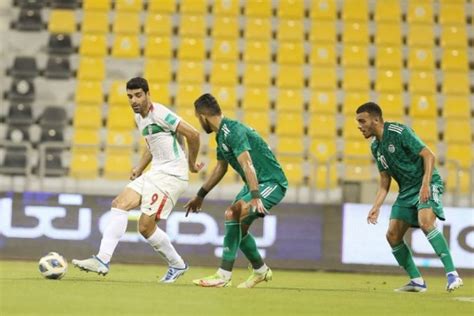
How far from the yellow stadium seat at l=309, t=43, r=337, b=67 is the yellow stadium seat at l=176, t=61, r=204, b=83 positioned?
2203 mm

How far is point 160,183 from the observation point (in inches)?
437

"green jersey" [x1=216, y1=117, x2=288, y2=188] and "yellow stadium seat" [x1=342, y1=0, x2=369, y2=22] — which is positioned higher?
"yellow stadium seat" [x1=342, y1=0, x2=369, y2=22]

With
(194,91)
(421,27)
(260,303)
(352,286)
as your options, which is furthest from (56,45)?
(260,303)

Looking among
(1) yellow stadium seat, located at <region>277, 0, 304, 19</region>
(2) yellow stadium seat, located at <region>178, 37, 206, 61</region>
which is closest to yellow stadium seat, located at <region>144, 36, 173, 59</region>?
(2) yellow stadium seat, located at <region>178, 37, 206, 61</region>

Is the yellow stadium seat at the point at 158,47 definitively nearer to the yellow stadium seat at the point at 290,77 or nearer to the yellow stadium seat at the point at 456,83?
the yellow stadium seat at the point at 290,77

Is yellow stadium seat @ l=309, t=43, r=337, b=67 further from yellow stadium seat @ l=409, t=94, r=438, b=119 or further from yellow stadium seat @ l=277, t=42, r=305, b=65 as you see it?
yellow stadium seat @ l=409, t=94, r=438, b=119

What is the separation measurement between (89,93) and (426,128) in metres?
6.27

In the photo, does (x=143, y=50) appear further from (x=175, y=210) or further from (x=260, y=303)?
(x=260, y=303)

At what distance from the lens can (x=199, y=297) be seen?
9367mm

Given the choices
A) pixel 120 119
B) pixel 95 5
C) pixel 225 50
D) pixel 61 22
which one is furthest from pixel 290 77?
pixel 61 22

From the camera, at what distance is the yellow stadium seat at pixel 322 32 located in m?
21.4

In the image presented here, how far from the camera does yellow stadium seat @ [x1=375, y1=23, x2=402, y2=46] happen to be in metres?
21.6

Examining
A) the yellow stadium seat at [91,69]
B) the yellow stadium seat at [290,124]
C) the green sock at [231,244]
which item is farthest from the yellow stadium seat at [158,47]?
the green sock at [231,244]

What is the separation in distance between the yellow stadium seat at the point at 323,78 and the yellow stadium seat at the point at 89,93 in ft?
13.1
